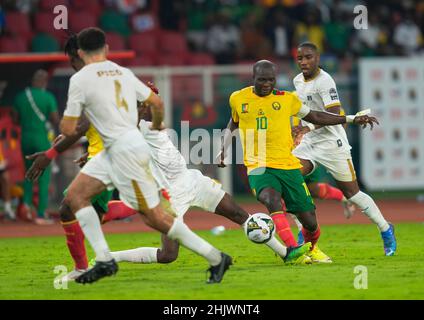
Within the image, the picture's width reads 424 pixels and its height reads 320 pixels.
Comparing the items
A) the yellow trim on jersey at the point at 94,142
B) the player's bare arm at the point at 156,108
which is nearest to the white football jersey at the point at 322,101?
the yellow trim on jersey at the point at 94,142

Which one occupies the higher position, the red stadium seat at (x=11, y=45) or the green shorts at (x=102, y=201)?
the red stadium seat at (x=11, y=45)

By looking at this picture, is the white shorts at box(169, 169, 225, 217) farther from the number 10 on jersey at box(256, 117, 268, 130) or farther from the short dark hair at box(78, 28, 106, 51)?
the short dark hair at box(78, 28, 106, 51)

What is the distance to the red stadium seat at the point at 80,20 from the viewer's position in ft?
75.2

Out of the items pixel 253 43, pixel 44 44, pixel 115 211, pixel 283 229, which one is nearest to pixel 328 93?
pixel 283 229

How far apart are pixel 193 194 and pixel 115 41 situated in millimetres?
12380

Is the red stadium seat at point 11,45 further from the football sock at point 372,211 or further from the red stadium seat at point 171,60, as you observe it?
the football sock at point 372,211

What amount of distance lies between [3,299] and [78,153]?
37.7ft

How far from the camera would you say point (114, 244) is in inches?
580

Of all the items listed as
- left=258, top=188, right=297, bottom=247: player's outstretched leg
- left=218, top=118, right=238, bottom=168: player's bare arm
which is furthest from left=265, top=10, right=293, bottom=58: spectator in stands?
left=258, top=188, right=297, bottom=247: player's outstretched leg

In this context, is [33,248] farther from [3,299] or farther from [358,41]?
[358,41]

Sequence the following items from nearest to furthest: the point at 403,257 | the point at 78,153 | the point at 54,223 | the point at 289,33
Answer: the point at 403,257 → the point at 54,223 → the point at 78,153 → the point at 289,33

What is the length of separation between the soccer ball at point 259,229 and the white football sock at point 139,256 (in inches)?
40.6
